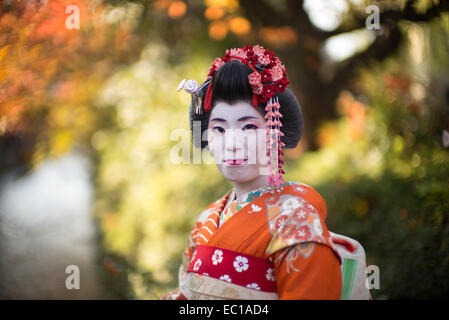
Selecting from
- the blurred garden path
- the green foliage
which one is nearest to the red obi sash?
the green foliage

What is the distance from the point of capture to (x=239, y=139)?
4.80ft

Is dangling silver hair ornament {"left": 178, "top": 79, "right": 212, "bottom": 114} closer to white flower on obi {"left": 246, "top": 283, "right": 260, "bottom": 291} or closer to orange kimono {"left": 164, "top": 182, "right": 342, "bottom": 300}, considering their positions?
orange kimono {"left": 164, "top": 182, "right": 342, "bottom": 300}

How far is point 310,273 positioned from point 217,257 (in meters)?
0.38

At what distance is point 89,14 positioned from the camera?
2.92 meters

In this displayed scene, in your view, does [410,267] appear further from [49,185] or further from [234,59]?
[49,185]

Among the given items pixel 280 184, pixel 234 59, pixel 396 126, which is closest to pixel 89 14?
pixel 234 59

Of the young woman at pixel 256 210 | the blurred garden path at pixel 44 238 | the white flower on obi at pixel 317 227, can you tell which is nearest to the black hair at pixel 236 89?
the young woman at pixel 256 210

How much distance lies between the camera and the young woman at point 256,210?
4.15ft

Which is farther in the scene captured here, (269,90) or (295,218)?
(269,90)

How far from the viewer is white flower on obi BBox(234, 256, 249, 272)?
1362 millimetres

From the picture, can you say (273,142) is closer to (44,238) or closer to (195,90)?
(195,90)

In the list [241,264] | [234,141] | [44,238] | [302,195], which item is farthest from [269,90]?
[44,238]

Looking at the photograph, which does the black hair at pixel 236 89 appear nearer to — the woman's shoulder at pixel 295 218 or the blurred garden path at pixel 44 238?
the woman's shoulder at pixel 295 218

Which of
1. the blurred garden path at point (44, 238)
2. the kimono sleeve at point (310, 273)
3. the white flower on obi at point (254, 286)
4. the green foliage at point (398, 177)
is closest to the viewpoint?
the kimono sleeve at point (310, 273)
